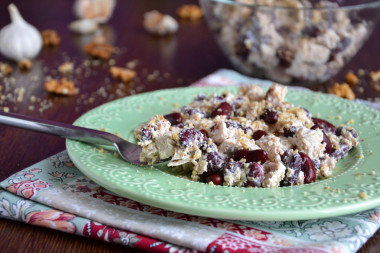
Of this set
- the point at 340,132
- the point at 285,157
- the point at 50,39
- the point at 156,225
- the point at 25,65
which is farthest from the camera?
the point at 50,39

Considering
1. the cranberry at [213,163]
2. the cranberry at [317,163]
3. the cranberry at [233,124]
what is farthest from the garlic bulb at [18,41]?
the cranberry at [317,163]

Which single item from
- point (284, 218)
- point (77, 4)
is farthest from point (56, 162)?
point (77, 4)

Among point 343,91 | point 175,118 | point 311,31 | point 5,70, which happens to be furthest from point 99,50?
point 175,118

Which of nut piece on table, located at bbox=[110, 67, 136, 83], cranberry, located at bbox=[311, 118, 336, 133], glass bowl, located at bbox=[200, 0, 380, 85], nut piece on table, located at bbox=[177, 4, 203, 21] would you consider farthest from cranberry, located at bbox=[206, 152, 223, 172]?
nut piece on table, located at bbox=[177, 4, 203, 21]

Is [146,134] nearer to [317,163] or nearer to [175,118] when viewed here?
[175,118]

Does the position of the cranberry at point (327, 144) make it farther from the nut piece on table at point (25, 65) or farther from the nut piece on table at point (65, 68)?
the nut piece on table at point (25, 65)

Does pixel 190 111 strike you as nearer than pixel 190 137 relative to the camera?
No
